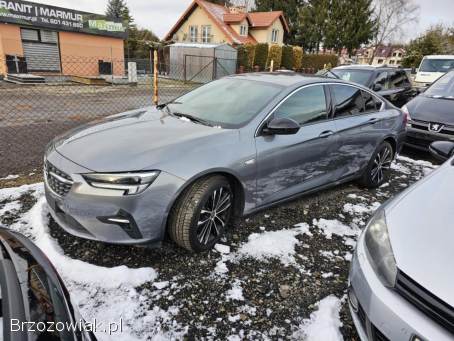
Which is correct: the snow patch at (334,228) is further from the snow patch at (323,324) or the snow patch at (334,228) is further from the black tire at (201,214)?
the black tire at (201,214)

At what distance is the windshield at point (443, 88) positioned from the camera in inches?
245

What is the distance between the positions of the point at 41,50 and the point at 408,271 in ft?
69.6

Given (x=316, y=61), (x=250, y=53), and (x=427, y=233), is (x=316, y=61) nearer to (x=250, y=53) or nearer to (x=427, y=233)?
(x=250, y=53)

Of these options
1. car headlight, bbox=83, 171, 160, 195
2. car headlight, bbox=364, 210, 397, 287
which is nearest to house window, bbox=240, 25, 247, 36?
car headlight, bbox=83, 171, 160, 195

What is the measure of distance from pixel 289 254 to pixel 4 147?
4.76 m

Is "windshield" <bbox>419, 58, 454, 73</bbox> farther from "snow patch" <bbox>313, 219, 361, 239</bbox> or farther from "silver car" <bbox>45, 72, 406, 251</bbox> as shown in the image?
"snow patch" <bbox>313, 219, 361, 239</bbox>

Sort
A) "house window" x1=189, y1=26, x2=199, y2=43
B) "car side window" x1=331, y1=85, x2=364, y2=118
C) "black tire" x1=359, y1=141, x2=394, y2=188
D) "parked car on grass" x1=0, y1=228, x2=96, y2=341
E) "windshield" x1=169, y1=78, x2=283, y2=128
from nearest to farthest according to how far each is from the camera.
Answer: "parked car on grass" x1=0, y1=228, x2=96, y2=341, "windshield" x1=169, y1=78, x2=283, y2=128, "car side window" x1=331, y1=85, x2=364, y2=118, "black tire" x1=359, y1=141, x2=394, y2=188, "house window" x1=189, y1=26, x2=199, y2=43

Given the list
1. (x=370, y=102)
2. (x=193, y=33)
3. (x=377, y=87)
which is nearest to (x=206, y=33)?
(x=193, y=33)

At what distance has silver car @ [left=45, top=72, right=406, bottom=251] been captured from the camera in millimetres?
2387

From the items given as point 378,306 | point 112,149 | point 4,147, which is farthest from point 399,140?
point 4,147

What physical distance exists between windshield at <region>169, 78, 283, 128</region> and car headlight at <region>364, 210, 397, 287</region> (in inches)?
54.2

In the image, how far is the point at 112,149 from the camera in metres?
2.55

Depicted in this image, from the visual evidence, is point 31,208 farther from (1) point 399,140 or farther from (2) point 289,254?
(1) point 399,140

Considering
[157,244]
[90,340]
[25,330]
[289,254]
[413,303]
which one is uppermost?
[25,330]
